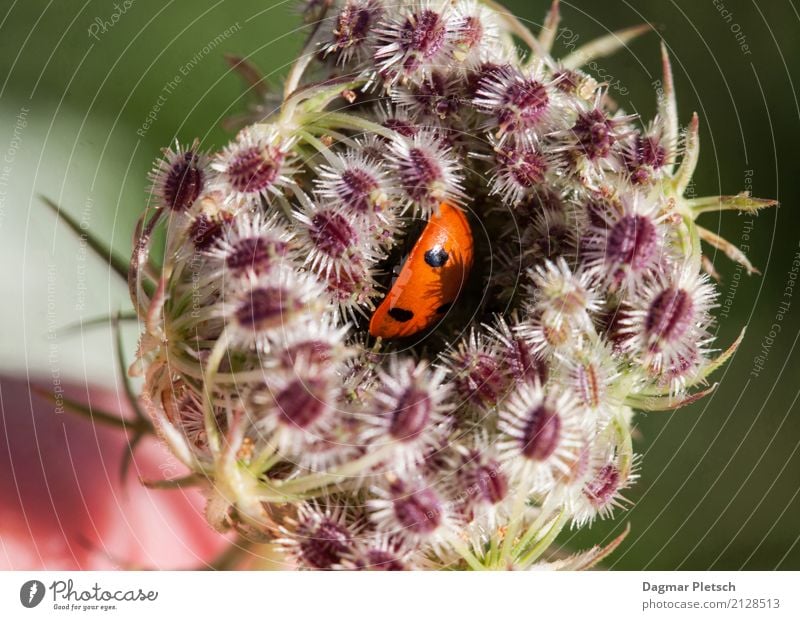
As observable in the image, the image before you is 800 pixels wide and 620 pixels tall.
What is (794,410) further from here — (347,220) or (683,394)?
(347,220)

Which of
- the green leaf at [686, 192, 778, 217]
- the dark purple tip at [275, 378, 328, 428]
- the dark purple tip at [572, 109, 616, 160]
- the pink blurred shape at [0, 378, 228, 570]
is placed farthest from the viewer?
the pink blurred shape at [0, 378, 228, 570]

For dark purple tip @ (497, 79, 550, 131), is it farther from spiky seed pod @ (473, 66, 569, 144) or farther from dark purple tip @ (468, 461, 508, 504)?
dark purple tip @ (468, 461, 508, 504)

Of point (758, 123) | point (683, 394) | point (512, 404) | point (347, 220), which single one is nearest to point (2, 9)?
point (347, 220)

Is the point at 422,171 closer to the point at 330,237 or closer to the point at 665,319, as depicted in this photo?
the point at 330,237

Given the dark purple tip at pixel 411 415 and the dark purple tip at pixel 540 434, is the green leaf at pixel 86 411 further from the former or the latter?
the dark purple tip at pixel 540 434

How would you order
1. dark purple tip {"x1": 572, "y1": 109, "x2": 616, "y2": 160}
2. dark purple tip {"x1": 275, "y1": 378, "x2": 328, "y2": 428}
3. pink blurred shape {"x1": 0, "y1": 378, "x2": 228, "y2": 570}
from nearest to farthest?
dark purple tip {"x1": 275, "y1": 378, "x2": 328, "y2": 428}
dark purple tip {"x1": 572, "y1": 109, "x2": 616, "y2": 160}
pink blurred shape {"x1": 0, "y1": 378, "x2": 228, "y2": 570}

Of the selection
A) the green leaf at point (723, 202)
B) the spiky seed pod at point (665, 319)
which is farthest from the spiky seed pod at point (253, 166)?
the green leaf at point (723, 202)

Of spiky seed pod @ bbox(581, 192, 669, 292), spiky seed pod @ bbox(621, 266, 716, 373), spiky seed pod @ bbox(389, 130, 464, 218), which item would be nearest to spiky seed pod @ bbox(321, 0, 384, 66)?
spiky seed pod @ bbox(389, 130, 464, 218)
